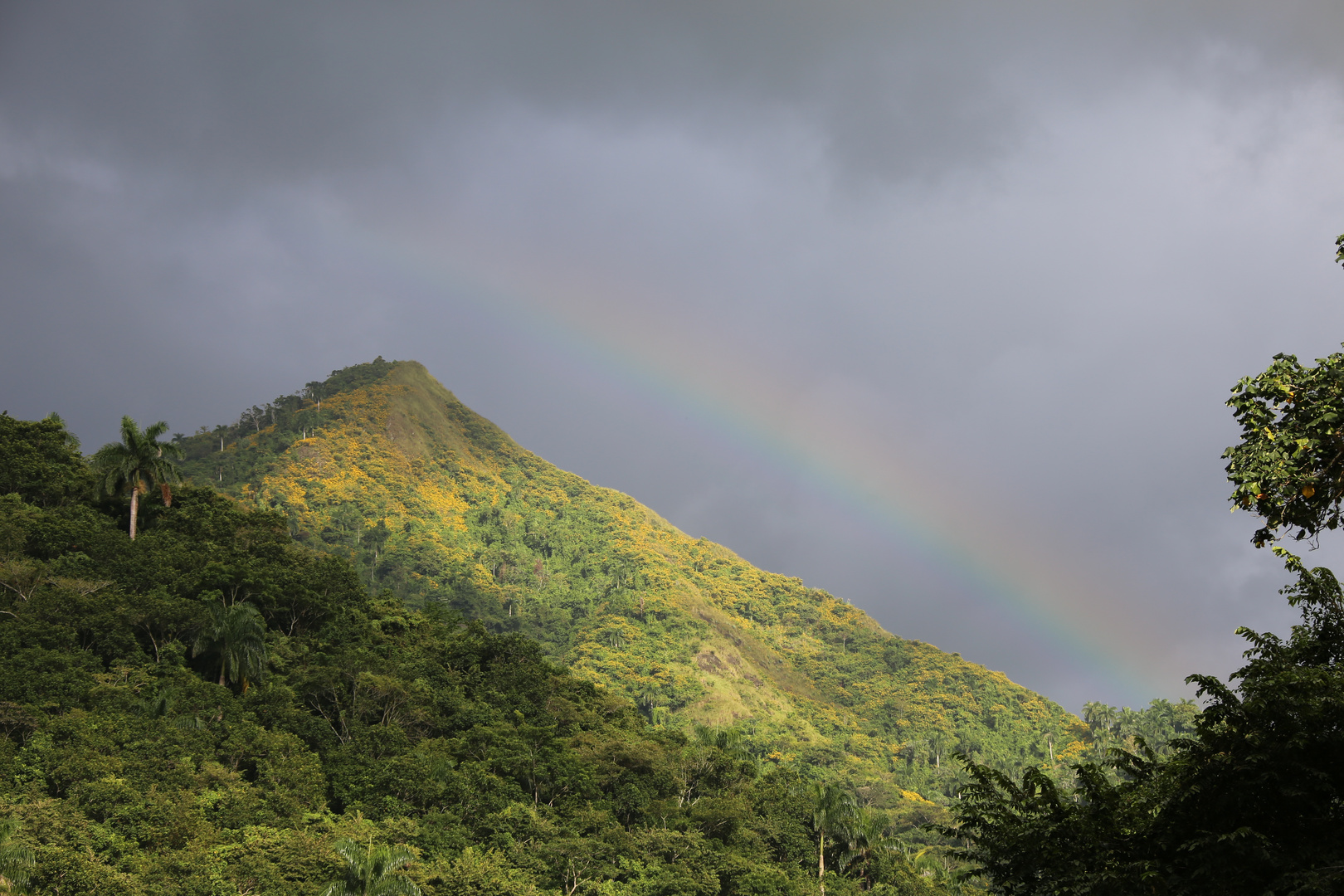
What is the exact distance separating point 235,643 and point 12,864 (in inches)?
789

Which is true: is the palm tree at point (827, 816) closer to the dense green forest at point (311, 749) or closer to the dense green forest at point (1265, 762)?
the dense green forest at point (311, 749)

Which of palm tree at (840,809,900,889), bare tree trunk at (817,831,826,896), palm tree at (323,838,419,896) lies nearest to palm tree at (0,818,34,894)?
palm tree at (323,838,419,896)

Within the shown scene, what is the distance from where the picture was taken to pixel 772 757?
→ 116 m

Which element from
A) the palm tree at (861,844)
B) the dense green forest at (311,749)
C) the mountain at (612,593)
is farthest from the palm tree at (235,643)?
the mountain at (612,593)

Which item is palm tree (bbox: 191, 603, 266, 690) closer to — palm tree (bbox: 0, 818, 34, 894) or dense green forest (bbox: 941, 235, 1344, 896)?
palm tree (bbox: 0, 818, 34, 894)

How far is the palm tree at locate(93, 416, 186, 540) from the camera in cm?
5625

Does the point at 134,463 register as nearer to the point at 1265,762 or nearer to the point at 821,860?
the point at 821,860

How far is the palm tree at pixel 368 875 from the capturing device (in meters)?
39.9

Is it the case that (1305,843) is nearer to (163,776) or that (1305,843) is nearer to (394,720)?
(163,776)

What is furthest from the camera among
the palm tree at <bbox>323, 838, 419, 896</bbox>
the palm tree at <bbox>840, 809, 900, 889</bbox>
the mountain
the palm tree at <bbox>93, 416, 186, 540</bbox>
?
the mountain

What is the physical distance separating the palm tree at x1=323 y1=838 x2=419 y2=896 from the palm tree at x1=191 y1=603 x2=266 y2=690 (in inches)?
600

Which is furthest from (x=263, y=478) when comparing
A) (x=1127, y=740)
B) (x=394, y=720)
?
(x=1127, y=740)

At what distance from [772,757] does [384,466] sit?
8085 cm

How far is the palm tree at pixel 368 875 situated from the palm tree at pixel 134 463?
28712 millimetres
